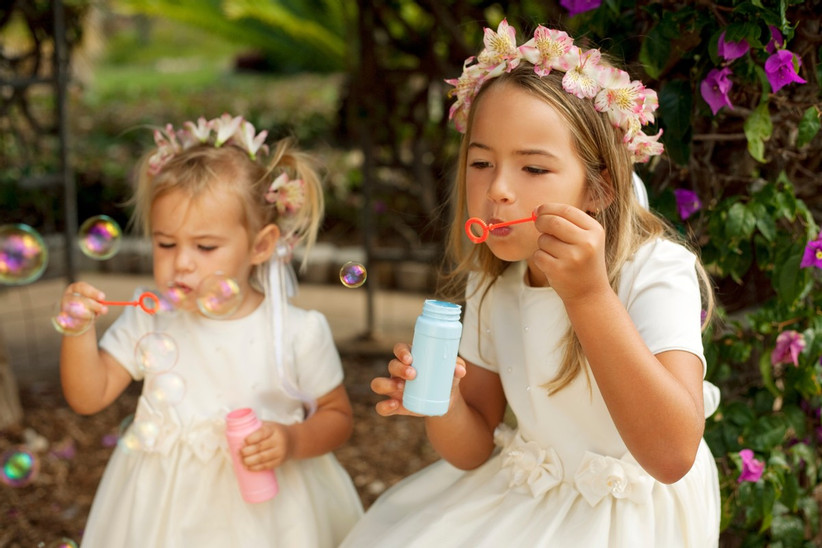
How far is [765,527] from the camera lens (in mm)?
1931

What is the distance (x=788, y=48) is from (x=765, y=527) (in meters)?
1.02

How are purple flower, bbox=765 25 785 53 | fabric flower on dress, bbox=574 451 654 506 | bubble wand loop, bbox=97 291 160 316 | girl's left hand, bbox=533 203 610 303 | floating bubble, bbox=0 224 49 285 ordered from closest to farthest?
girl's left hand, bbox=533 203 610 303, fabric flower on dress, bbox=574 451 654 506, purple flower, bbox=765 25 785 53, bubble wand loop, bbox=97 291 160 316, floating bubble, bbox=0 224 49 285

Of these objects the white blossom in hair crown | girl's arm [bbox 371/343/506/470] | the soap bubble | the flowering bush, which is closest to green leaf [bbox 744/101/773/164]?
the flowering bush

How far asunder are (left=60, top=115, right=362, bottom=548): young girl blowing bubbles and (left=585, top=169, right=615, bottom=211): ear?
2.36 ft

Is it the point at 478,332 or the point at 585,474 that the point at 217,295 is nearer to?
the point at 478,332

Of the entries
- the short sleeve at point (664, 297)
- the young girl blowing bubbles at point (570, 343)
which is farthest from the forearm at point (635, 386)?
the short sleeve at point (664, 297)

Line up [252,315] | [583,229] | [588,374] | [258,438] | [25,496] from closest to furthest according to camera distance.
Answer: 1. [583,229]
2. [588,374]
3. [258,438]
4. [252,315]
5. [25,496]

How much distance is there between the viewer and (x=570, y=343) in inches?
66.3

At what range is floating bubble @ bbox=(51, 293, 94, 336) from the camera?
1.80m

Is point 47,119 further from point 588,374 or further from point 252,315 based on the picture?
point 588,374

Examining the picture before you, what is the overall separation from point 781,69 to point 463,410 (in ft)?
2.97

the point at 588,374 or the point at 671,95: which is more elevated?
the point at 671,95

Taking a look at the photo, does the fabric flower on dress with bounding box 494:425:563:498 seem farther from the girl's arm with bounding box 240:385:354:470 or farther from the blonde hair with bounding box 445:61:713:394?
the girl's arm with bounding box 240:385:354:470

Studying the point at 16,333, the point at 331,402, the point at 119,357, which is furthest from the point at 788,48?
the point at 16,333
